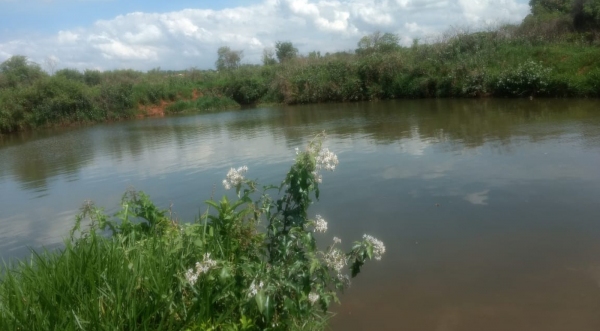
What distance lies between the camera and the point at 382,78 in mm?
31250

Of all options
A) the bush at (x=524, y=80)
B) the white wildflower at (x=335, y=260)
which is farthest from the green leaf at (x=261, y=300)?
the bush at (x=524, y=80)

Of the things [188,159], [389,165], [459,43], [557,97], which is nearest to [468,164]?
[389,165]

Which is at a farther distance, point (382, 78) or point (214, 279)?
point (382, 78)

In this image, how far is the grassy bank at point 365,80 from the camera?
898 inches

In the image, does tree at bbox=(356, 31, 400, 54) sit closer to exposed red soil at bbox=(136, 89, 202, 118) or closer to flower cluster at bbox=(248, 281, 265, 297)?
exposed red soil at bbox=(136, 89, 202, 118)

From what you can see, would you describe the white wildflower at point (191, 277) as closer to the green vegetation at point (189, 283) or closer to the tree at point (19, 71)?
the green vegetation at point (189, 283)

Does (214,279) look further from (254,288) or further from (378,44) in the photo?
(378,44)

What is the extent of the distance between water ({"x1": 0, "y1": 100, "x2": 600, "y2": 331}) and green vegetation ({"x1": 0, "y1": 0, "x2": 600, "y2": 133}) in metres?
4.33

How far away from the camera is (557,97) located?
21328 mm

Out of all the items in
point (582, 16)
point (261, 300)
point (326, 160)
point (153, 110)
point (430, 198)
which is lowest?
point (430, 198)

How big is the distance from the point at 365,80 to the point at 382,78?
3.83 feet

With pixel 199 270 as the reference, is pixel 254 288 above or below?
below

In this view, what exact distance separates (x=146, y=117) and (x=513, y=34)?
78.4 ft

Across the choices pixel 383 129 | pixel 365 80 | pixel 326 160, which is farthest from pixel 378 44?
pixel 326 160
